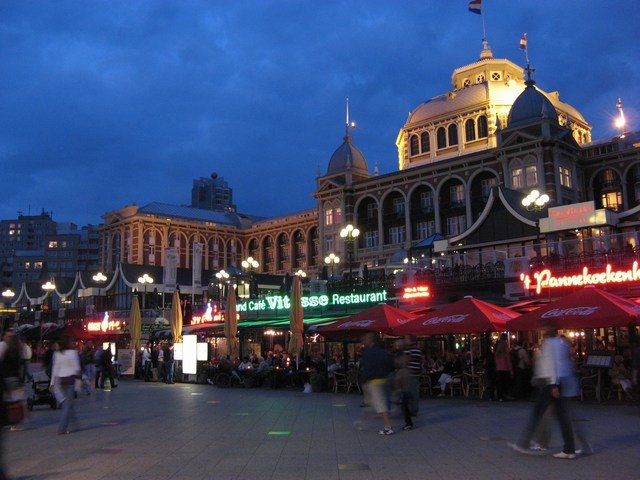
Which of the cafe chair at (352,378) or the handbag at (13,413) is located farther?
the cafe chair at (352,378)

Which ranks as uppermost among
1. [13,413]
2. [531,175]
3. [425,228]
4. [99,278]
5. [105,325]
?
[531,175]

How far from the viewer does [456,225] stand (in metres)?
62.1

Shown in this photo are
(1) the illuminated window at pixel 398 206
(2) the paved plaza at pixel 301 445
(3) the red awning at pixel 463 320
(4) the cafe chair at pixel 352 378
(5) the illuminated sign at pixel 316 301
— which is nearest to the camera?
(2) the paved plaza at pixel 301 445

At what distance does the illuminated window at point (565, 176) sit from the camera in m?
53.6

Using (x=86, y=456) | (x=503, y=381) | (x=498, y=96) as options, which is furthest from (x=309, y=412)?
(x=498, y=96)

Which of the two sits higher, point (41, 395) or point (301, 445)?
point (41, 395)

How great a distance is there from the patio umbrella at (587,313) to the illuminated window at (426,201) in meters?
47.0

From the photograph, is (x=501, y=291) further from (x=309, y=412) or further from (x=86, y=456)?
(x=86, y=456)

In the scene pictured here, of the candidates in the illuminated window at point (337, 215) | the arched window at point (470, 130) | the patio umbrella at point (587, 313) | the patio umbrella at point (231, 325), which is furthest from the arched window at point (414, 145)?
the patio umbrella at point (587, 313)

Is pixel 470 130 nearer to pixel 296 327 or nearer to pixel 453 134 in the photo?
pixel 453 134

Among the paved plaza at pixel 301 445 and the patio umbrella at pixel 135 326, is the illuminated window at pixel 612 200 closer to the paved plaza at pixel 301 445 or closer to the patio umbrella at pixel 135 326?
the patio umbrella at pixel 135 326

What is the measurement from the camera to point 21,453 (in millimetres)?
10133

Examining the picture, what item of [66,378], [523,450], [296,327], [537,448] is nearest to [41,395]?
[66,378]

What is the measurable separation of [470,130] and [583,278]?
166 feet
